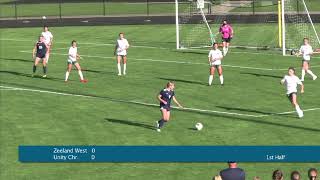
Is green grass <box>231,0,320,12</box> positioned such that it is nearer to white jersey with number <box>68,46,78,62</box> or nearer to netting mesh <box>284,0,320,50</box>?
netting mesh <box>284,0,320,50</box>

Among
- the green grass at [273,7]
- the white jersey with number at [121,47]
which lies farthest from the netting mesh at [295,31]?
the white jersey with number at [121,47]

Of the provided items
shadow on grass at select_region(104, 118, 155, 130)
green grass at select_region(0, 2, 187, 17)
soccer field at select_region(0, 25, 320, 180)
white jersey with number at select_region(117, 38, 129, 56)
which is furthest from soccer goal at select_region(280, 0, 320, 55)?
green grass at select_region(0, 2, 187, 17)

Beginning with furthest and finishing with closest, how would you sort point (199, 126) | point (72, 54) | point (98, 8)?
1. point (98, 8)
2. point (72, 54)
3. point (199, 126)

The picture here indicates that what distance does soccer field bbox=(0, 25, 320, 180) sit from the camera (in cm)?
2220

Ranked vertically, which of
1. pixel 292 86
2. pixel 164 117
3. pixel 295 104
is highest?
pixel 292 86

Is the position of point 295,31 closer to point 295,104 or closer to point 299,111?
point 299,111

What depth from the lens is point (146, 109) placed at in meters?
30.0

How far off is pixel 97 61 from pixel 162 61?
378 cm

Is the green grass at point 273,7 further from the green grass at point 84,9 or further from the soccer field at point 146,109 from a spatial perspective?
the soccer field at point 146,109

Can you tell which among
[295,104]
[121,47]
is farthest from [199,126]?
[121,47]

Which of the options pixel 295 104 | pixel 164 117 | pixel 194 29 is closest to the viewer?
pixel 164 117

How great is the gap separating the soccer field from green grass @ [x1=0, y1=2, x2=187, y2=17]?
123ft

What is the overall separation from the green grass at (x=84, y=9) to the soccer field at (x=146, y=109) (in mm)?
37456

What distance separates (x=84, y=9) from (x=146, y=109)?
63118 mm
